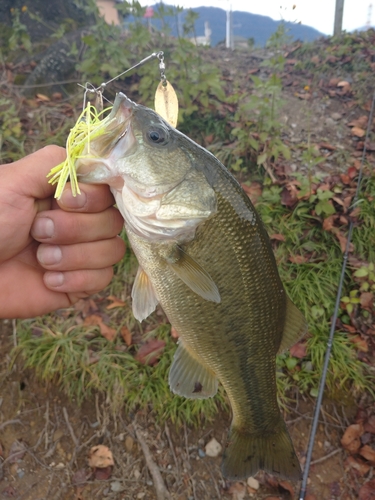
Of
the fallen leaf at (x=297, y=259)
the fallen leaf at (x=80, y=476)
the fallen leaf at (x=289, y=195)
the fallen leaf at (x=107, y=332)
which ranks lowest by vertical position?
the fallen leaf at (x=80, y=476)

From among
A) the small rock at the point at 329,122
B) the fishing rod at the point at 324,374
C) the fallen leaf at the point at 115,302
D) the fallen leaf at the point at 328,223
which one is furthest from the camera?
the small rock at the point at 329,122

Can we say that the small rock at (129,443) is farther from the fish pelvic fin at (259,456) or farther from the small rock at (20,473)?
the fish pelvic fin at (259,456)

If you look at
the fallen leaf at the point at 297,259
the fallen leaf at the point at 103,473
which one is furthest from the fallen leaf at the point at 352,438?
the fallen leaf at the point at 103,473

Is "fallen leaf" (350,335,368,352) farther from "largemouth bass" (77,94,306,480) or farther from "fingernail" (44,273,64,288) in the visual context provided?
"fingernail" (44,273,64,288)

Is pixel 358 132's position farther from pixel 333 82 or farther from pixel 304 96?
pixel 333 82

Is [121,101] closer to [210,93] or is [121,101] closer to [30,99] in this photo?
[210,93]
